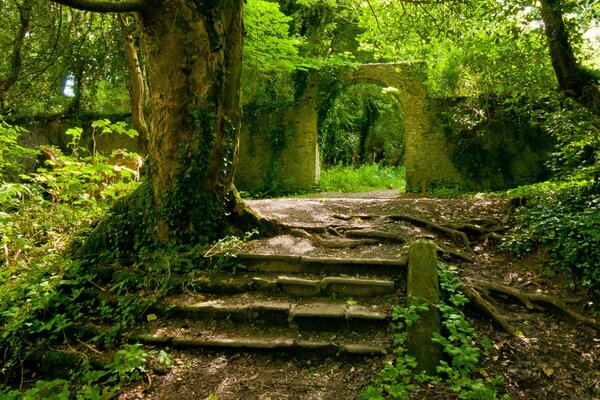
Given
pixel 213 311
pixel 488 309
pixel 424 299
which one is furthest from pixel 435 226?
pixel 213 311

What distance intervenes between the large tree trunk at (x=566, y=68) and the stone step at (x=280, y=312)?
417 cm

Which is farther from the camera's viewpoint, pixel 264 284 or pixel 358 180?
pixel 358 180

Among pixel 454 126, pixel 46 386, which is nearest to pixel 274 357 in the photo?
pixel 46 386

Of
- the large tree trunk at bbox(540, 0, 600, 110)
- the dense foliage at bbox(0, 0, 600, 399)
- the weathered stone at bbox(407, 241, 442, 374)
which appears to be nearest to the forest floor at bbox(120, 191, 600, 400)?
the dense foliage at bbox(0, 0, 600, 399)

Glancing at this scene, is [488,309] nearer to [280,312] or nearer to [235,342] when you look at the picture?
[280,312]

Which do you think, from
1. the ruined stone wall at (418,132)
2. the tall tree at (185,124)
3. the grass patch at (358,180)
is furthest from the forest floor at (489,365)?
the grass patch at (358,180)

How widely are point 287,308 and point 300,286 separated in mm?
388

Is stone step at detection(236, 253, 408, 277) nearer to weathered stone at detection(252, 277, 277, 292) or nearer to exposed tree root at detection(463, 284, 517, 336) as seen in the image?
weathered stone at detection(252, 277, 277, 292)

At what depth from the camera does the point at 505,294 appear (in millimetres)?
3855

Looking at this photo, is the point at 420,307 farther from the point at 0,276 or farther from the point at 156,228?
the point at 0,276

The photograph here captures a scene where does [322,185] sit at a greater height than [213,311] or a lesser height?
greater

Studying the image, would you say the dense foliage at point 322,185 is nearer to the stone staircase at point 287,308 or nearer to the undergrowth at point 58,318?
the undergrowth at point 58,318

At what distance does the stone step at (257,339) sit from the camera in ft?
10.3

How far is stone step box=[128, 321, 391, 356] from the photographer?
315 centimetres
